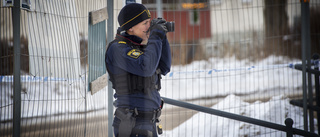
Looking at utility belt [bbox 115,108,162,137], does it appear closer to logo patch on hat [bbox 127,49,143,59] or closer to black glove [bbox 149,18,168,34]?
logo patch on hat [bbox 127,49,143,59]

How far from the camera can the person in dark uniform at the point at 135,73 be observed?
2988 mm

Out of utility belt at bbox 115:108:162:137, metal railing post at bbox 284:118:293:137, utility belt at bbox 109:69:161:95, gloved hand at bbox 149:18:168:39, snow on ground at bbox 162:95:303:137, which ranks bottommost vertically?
snow on ground at bbox 162:95:303:137

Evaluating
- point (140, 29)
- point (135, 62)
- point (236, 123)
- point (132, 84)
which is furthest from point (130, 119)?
point (236, 123)

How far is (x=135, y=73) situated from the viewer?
119 inches

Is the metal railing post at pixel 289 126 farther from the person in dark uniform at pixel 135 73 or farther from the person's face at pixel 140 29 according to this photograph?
the person's face at pixel 140 29

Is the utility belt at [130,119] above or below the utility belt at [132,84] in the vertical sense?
below

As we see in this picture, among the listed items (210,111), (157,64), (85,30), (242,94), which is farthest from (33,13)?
(242,94)

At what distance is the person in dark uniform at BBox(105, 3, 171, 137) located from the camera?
299cm

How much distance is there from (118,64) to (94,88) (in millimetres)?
760

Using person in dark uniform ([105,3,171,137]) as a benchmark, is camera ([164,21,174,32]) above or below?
above

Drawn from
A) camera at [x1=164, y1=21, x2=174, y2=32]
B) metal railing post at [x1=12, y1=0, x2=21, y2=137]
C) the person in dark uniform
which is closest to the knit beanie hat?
the person in dark uniform

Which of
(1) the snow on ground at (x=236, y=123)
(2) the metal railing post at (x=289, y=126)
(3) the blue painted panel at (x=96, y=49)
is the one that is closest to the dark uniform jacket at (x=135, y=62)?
(3) the blue painted panel at (x=96, y=49)

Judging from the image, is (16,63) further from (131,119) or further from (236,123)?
(236,123)

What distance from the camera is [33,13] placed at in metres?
3.25
